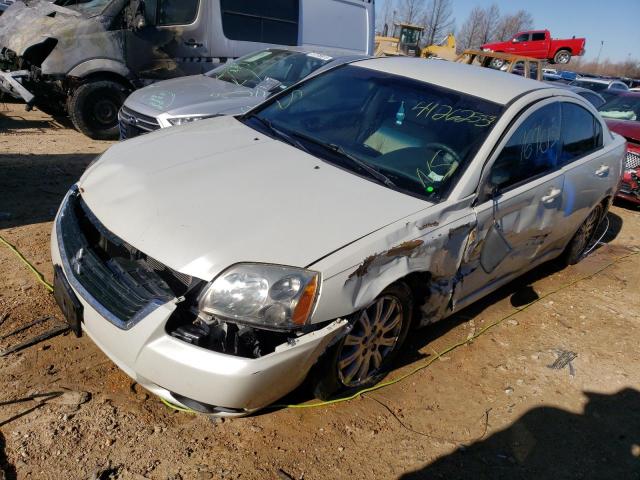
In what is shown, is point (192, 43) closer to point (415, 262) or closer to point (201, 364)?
point (415, 262)

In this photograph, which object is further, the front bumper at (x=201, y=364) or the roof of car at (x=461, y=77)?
the roof of car at (x=461, y=77)

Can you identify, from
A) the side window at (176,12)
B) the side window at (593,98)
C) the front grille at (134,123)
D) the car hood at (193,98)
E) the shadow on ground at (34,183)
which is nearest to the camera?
the shadow on ground at (34,183)

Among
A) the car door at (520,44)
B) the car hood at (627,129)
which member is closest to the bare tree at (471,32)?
the car door at (520,44)

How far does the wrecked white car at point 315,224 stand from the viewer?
2266 millimetres

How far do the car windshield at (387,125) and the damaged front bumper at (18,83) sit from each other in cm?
464

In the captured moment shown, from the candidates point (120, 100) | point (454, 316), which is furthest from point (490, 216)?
point (120, 100)

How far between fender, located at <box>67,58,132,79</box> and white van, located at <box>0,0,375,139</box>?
0.5 inches

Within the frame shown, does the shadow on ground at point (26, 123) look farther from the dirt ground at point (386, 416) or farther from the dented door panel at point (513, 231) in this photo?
the dented door panel at point (513, 231)

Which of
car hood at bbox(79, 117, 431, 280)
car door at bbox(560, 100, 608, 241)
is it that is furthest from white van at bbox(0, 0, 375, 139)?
car door at bbox(560, 100, 608, 241)

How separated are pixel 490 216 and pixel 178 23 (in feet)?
20.1

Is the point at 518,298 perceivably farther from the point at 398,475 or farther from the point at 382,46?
the point at 382,46

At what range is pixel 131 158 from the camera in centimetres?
306

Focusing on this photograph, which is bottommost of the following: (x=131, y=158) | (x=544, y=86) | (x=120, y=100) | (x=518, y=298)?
(x=518, y=298)

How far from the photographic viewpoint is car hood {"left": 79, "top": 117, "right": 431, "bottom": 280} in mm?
2340
